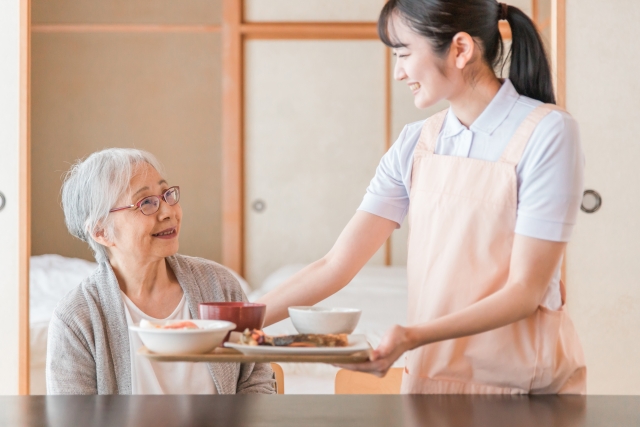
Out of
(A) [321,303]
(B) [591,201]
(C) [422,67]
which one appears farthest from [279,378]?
(A) [321,303]

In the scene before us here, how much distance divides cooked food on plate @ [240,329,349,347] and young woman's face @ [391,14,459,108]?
1.54ft

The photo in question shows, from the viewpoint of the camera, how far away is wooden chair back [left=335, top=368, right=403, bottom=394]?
6.14ft

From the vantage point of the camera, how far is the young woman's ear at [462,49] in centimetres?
127

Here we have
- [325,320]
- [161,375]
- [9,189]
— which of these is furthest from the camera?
[9,189]

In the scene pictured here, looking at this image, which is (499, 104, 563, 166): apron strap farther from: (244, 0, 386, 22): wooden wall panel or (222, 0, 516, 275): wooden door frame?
(244, 0, 386, 22): wooden wall panel

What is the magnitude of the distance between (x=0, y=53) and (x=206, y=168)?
2.87 metres

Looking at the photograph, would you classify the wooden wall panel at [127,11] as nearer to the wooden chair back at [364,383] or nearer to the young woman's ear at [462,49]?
the wooden chair back at [364,383]

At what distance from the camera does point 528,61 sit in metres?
1.34

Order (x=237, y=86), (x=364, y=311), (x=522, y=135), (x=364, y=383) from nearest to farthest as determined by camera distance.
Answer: (x=522, y=135)
(x=364, y=383)
(x=364, y=311)
(x=237, y=86)

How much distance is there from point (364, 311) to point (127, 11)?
3185 millimetres

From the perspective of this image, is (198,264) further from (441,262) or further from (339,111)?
(339,111)

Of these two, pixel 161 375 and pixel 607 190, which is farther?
pixel 607 190

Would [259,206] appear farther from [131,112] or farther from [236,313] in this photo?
[236,313]

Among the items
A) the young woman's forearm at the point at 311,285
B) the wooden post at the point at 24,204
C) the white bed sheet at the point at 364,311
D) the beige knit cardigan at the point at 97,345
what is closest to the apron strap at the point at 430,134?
the young woman's forearm at the point at 311,285
